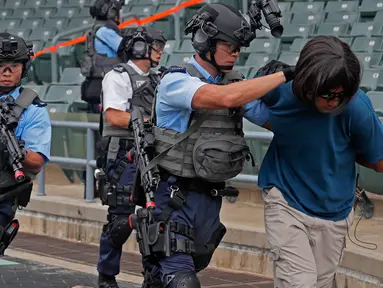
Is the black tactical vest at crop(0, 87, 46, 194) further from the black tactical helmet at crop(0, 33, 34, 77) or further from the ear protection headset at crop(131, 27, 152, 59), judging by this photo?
the ear protection headset at crop(131, 27, 152, 59)

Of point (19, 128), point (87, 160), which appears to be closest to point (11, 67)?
point (19, 128)

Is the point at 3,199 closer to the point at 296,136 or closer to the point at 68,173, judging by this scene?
the point at 296,136

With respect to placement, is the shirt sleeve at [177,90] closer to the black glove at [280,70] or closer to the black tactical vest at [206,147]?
the black tactical vest at [206,147]

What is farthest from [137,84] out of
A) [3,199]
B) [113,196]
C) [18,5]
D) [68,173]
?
[18,5]

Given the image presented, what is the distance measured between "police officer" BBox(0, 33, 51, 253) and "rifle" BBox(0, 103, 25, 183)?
8cm

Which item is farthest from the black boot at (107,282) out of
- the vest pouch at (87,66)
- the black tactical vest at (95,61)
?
the vest pouch at (87,66)

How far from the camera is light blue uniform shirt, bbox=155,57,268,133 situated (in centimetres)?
534

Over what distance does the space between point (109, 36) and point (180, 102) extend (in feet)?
21.4

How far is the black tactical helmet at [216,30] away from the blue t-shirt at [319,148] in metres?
0.39

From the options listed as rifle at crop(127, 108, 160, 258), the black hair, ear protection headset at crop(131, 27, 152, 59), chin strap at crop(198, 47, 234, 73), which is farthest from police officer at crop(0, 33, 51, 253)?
the black hair

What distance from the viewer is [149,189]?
18.5 feet

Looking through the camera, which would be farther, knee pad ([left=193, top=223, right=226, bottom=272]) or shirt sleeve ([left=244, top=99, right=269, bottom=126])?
knee pad ([left=193, top=223, right=226, bottom=272])

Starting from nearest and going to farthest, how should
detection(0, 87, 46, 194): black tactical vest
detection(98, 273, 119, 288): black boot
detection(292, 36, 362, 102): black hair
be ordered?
detection(292, 36, 362, 102): black hair, detection(0, 87, 46, 194): black tactical vest, detection(98, 273, 119, 288): black boot

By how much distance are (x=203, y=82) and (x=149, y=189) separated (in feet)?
2.20
